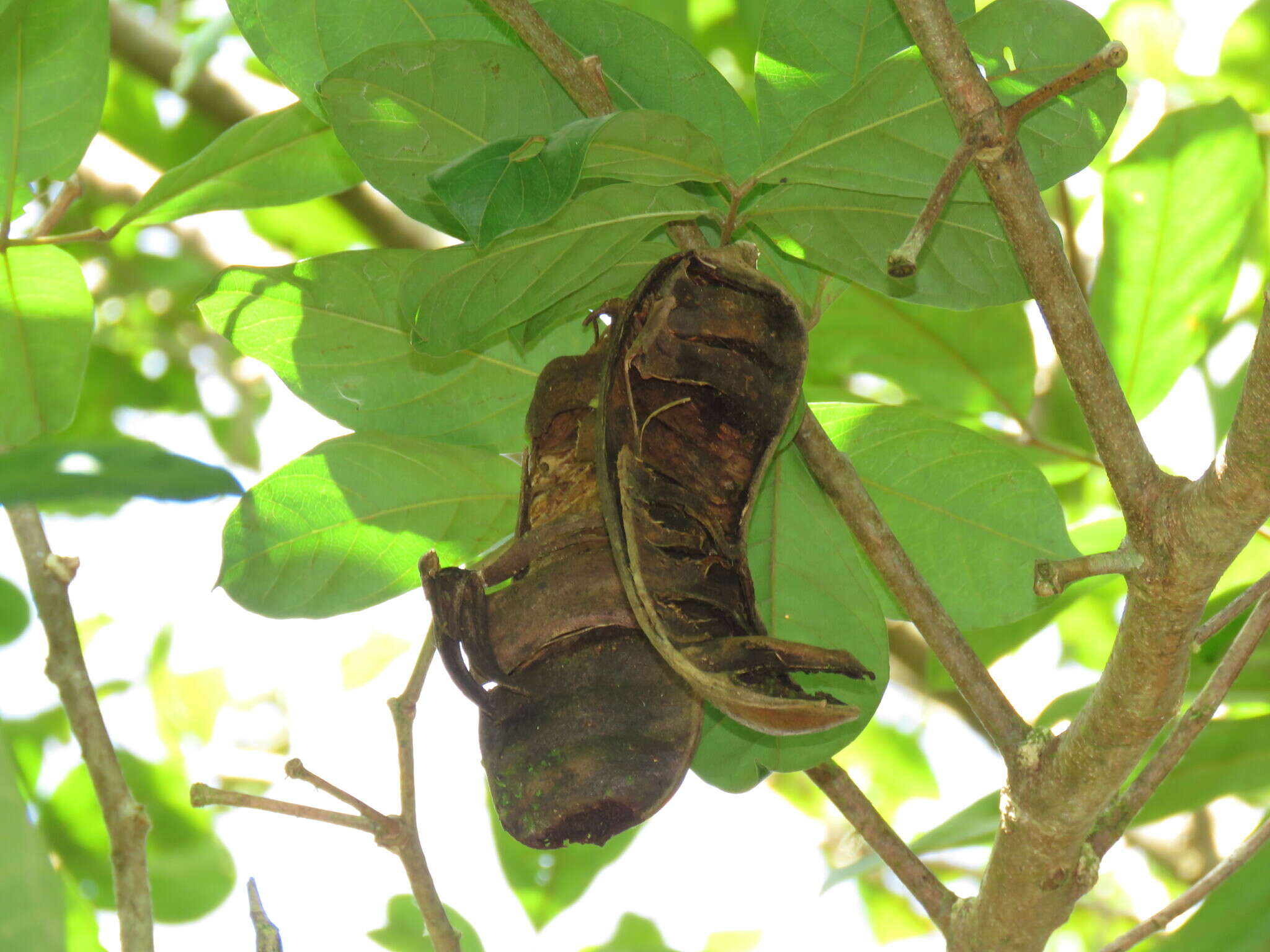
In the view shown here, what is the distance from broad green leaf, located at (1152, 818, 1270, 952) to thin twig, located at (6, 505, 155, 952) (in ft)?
2.94

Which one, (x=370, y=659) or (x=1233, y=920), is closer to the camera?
(x=1233, y=920)

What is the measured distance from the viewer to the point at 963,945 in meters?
1.00

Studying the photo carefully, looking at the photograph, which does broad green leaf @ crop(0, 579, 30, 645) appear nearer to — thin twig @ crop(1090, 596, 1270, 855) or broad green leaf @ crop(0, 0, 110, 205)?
broad green leaf @ crop(0, 0, 110, 205)

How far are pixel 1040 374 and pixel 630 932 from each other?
3.42 feet

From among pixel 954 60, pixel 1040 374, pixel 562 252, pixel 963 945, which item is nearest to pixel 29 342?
pixel 562 252

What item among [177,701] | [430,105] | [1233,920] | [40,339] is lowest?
[1233,920]

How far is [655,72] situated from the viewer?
2.93ft

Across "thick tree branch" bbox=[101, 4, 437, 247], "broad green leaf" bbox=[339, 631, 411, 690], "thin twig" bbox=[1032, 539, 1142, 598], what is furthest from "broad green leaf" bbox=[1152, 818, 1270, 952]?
"broad green leaf" bbox=[339, 631, 411, 690]

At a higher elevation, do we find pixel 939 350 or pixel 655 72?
pixel 939 350

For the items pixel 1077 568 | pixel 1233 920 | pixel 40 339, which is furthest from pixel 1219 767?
pixel 40 339

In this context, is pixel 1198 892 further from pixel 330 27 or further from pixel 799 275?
pixel 330 27

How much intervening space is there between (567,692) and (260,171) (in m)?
0.74

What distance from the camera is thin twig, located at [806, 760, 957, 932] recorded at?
1042 mm

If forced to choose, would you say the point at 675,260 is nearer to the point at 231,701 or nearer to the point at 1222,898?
the point at 1222,898
